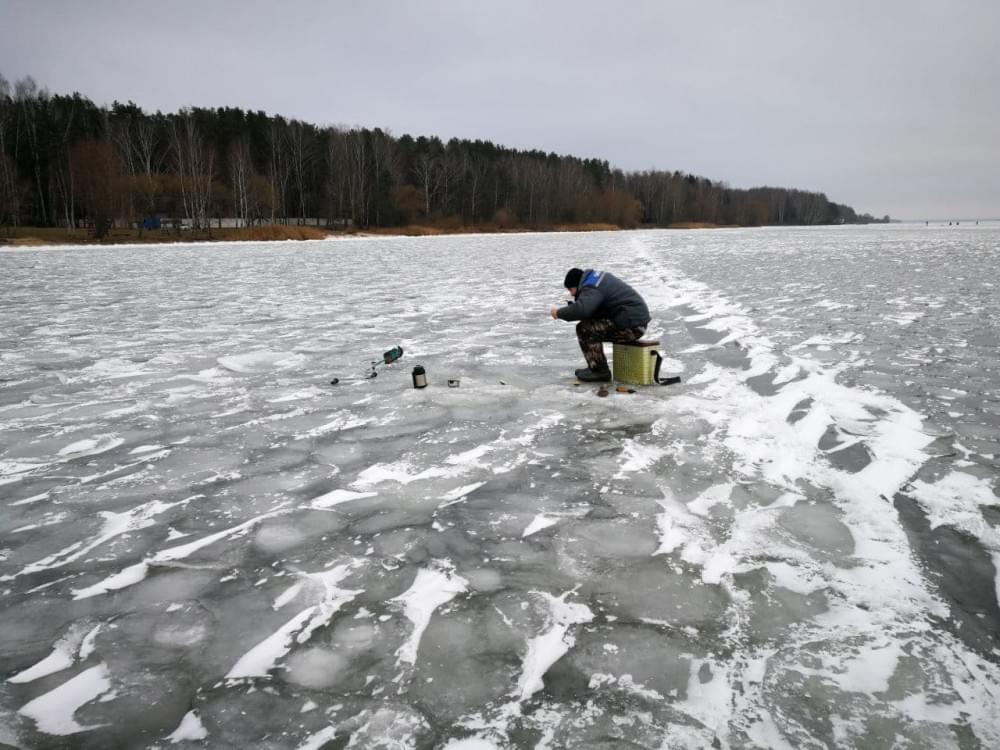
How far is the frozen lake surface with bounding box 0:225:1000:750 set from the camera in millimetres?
1944

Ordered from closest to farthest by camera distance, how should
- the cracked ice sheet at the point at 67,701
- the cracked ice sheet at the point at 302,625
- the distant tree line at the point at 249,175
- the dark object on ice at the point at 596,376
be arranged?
the cracked ice sheet at the point at 67,701
the cracked ice sheet at the point at 302,625
the dark object on ice at the point at 596,376
the distant tree line at the point at 249,175

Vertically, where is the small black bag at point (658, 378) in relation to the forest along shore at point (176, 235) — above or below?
below

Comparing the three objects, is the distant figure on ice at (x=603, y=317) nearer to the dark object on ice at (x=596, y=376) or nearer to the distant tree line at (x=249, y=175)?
the dark object on ice at (x=596, y=376)

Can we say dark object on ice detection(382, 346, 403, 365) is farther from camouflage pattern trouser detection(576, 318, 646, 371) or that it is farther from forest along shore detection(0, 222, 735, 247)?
forest along shore detection(0, 222, 735, 247)

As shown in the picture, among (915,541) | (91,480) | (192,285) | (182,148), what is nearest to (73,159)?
(182,148)

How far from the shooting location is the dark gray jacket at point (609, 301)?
555 centimetres

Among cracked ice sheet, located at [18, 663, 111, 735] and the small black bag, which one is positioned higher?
the small black bag

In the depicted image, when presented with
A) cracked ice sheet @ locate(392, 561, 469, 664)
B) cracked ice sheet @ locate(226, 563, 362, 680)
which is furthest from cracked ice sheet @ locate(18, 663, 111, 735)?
cracked ice sheet @ locate(392, 561, 469, 664)

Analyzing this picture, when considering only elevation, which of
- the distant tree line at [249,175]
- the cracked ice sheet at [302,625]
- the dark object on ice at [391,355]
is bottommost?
the cracked ice sheet at [302,625]

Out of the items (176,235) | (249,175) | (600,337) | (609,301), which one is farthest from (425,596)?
(249,175)

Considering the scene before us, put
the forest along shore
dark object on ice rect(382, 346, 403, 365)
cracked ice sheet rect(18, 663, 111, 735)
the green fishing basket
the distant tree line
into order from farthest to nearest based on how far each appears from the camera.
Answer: the distant tree line
the forest along shore
dark object on ice rect(382, 346, 403, 365)
the green fishing basket
cracked ice sheet rect(18, 663, 111, 735)

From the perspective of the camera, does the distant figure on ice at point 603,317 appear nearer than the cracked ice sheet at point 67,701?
No

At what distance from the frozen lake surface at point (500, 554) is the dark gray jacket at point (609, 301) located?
70cm

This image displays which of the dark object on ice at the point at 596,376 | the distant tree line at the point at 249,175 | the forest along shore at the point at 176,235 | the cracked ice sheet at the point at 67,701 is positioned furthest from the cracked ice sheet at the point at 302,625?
the distant tree line at the point at 249,175
